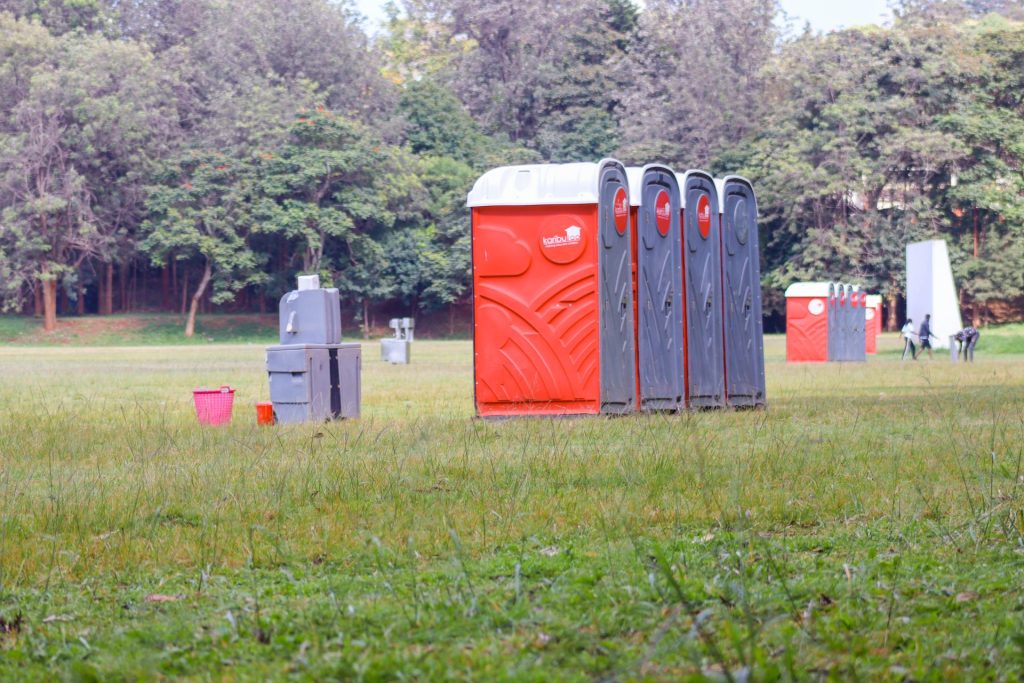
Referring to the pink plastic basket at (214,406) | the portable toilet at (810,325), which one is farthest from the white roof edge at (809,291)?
the pink plastic basket at (214,406)

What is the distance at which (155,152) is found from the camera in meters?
65.4

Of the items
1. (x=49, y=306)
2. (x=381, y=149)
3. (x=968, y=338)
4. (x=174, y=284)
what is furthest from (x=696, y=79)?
(x=968, y=338)

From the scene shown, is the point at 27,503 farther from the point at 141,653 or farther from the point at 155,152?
the point at 155,152

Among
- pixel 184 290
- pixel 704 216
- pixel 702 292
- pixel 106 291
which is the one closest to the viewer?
pixel 702 292

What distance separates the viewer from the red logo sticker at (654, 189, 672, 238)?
15055 mm

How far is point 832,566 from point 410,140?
2723 inches

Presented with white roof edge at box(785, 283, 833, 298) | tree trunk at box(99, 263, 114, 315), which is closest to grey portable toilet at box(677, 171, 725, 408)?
white roof edge at box(785, 283, 833, 298)

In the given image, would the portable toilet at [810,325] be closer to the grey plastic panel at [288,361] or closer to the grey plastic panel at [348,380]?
the grey plastic panel at [348,380]

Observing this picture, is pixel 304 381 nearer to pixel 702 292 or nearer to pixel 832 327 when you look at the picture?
pixel 702 292

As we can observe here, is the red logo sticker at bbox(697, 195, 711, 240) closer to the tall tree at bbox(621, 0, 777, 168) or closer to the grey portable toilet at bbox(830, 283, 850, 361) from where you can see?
the grey portable toilet at bbox(830, 283, 850, 361)

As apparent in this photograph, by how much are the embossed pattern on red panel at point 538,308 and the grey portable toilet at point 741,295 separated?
10.8ft

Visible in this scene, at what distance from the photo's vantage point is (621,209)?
14.3 m

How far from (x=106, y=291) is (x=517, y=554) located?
66.4 m

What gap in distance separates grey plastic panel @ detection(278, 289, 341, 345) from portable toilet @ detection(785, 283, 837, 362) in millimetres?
21469
